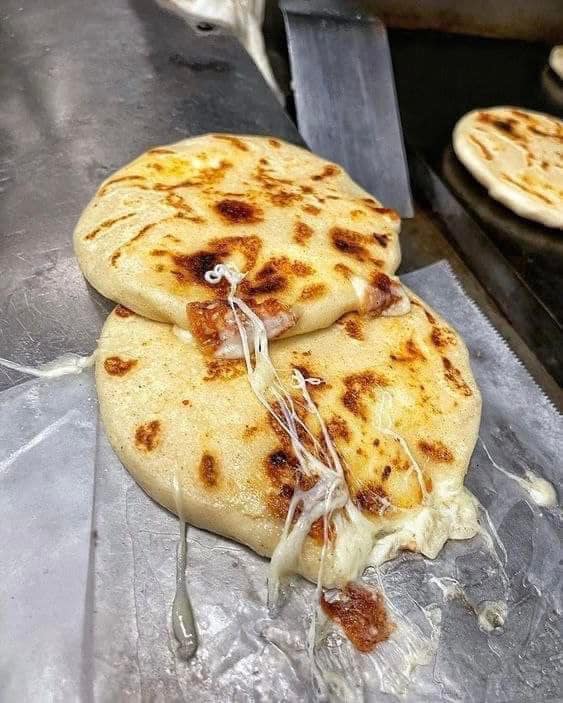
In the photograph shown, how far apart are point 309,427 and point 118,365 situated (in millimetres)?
747

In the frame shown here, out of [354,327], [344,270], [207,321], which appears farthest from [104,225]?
[354,327]

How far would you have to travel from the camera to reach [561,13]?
5.19 metres

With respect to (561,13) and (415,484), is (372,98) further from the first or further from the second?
(415,484)

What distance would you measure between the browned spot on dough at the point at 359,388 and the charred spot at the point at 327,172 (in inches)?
48.4

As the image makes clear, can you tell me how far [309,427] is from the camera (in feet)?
7.97

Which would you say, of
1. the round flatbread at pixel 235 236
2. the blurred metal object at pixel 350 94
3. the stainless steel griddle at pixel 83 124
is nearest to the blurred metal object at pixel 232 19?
the stainless steel griddle at pixel 83 124

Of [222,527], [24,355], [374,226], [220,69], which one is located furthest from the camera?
[220,69]

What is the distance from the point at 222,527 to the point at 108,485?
1.49 ft

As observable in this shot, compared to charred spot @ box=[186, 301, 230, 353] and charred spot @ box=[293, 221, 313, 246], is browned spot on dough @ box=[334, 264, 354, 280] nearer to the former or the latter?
charred spot @ box=[293, 221, 313, 246]

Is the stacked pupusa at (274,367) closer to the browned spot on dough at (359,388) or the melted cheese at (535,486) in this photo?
the browned spot on dough at (359,388)

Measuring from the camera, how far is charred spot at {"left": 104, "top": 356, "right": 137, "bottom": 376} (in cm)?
257

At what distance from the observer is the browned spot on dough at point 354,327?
2779mm

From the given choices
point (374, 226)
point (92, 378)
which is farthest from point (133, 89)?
point (92, 378)

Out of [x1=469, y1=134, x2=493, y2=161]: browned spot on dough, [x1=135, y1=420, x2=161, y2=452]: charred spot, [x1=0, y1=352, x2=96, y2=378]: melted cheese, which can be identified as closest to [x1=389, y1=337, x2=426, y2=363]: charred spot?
[x1=135, y1=420, x2=161, y2=452]: charred spot
